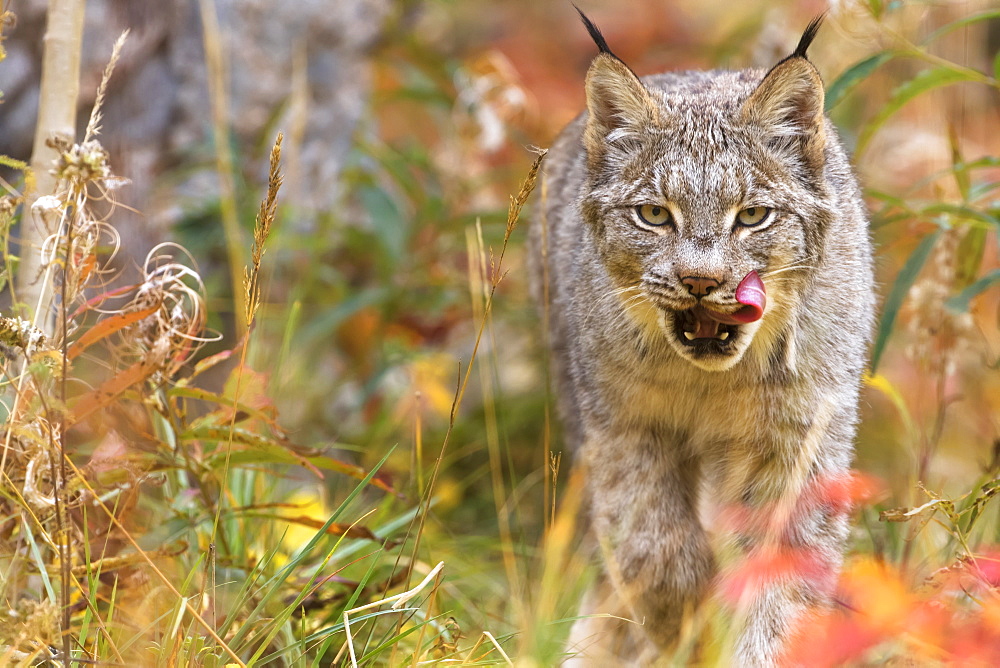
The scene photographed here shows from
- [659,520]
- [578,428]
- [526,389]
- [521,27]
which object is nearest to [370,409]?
[526,389]

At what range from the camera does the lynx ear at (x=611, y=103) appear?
3189mm

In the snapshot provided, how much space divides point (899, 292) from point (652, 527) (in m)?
1.35

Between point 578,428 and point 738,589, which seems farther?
point 578,428

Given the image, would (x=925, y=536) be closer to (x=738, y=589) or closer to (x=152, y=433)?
(x=738, y=589)

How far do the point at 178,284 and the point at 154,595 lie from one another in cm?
95

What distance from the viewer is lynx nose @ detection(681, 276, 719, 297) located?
2.79m

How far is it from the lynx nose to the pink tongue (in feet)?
0.25

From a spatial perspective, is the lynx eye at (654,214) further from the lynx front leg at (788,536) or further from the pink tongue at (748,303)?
the lynx front leg at (788,536)

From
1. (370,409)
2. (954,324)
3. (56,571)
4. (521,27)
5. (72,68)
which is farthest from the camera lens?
(521,27)

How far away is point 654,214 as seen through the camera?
10.1 feet

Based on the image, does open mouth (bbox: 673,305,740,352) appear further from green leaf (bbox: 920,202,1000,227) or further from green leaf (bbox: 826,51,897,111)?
green leaf (bbox: 920,202,1000,227)

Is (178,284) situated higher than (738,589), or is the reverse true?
(178,284)

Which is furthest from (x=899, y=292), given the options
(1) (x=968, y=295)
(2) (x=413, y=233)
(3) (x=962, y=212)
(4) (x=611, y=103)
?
(2) (x=413, y=233)

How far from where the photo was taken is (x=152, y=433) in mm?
3623
